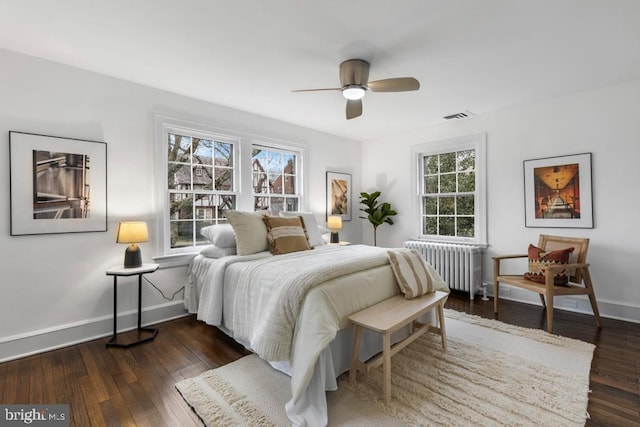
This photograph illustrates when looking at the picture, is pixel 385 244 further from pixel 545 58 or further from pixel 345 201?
pixel 545 58

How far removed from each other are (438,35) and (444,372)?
2517 millimetres

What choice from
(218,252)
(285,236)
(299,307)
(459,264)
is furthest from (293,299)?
(459,264)

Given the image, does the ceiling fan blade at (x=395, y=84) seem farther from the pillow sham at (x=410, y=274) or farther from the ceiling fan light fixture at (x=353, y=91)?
the pillow sham at (x=410, y=274)

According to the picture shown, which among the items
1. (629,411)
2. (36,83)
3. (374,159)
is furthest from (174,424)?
(374,159)

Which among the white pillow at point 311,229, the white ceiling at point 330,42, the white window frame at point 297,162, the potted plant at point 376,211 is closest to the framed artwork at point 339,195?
the potted plant at point 376,211

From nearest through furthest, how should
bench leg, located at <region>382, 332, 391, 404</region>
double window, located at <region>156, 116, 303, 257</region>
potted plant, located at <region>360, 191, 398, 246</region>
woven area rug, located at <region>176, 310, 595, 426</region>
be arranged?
woven area rug, located at <region>176, 310, 595, 426</region>, bench leg, located at <region>382, 332, 391, 404</region>, double window, located at <region>156, 116, 303, 257</region>, potted plant, located at <region>360, 191, 398, 246</region>

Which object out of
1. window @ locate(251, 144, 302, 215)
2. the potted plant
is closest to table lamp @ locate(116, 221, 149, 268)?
window @ locate(251, 144, 302, 215)

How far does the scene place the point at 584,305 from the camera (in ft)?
11.0

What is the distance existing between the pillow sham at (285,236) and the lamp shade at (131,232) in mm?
1181

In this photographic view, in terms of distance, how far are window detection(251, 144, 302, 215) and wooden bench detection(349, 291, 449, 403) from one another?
2.48m

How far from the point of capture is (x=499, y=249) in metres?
4.02

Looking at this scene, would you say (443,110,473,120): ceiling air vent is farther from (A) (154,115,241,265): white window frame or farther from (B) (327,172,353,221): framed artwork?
(A) (154,115,241,265): white window frame

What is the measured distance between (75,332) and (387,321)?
9.15 feet

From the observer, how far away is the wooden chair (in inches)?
112
